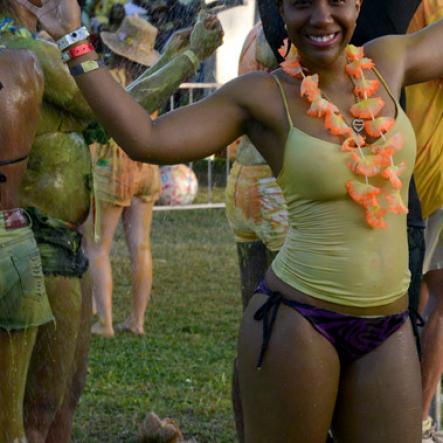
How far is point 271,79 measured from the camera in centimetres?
296

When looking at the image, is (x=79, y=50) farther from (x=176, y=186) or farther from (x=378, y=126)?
(x=176, y=186)

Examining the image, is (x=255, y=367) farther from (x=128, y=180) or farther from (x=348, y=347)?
(x=128, y=180)

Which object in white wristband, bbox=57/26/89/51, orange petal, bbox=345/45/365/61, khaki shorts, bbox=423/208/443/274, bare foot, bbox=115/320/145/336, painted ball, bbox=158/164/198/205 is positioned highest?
white wristband, bbox=57/26/89/51

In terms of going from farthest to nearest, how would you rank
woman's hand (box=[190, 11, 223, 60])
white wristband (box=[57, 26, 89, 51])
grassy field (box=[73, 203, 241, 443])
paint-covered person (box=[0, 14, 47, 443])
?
grassy field (box=[73, 203, 241, 443]) < woman's hand (box=[190, 11, 223, 60]) < paint-covered person (box=[0, 14, 47, 443]) < white wristband (box=[57, 26, 89, 51])

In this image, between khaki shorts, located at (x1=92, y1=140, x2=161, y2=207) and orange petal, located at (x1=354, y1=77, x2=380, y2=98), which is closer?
orange petal, located at (x1=354, y1=77, x2=380, y2=98)

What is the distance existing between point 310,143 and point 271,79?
212 mm

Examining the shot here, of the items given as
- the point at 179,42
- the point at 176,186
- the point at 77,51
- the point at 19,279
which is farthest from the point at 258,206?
the point at 176,186

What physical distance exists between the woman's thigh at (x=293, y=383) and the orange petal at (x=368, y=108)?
19.2 inches

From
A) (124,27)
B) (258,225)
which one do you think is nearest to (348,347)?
(258,225)

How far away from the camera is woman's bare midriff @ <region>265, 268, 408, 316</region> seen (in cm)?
288

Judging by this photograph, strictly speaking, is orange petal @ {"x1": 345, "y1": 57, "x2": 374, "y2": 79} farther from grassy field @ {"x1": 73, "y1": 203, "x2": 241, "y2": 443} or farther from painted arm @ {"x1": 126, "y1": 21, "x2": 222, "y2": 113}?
grassy field @ {"x1": 73, "y1": 203, "x2": 241, "y2": 443}

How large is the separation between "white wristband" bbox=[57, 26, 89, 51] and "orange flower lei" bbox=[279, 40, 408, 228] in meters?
0.53

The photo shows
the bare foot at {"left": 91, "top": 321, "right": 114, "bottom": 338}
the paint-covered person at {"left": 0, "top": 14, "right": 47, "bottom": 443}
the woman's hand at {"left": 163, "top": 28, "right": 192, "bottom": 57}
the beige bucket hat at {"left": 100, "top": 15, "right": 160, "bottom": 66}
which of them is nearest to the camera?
the paint-covered person at {"left": 0, "top": 14, "right": 47, "bottom": 443}

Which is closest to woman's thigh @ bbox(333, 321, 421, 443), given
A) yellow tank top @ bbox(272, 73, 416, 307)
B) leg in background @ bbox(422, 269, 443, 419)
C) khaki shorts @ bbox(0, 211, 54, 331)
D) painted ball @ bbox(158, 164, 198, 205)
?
yellow tank top @ bbox(272, 73, 416, 307)
